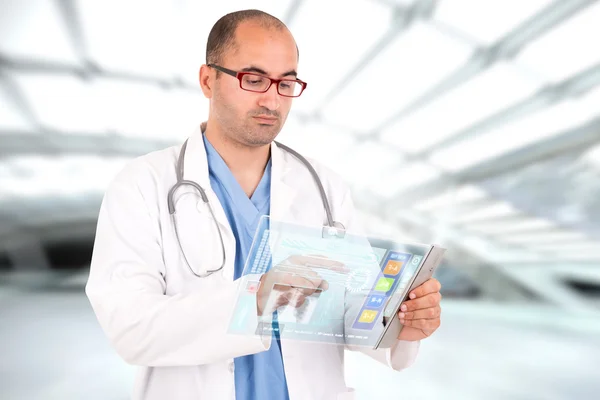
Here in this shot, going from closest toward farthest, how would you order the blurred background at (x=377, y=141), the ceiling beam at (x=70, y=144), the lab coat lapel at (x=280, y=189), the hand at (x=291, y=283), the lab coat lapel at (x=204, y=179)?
1. the hand at (x=291, y=283)
2. the lab coat lapel at (x=204, y=179)
3. the lab coat lapel at (x=280, y=189)
4. the blurred background at (x=377, y=141)
5. the ceiling beam at (x=70, y=144)

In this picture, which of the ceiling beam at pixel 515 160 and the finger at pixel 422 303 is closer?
the finger at pixel 422 303

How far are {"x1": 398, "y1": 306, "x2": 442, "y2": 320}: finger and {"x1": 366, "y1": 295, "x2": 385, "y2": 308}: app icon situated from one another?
0.04 m

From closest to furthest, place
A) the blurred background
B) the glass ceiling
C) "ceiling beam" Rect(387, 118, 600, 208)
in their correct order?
the blurred background < the glass ceiling < "ceiling beam" Rect(387, 118, 600, 208)

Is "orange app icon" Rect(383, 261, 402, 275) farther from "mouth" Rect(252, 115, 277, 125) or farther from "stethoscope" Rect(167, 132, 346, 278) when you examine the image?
"mouth" Rect(252, 115, 277, 125)

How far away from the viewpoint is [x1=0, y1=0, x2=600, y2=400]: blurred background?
3.70m

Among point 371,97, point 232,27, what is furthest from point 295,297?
point 371,97

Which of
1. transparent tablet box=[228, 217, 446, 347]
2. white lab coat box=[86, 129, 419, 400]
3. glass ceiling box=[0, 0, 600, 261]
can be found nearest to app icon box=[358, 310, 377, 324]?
transparent tablet box=[228, 217, 446, 347]

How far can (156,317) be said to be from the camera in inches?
35.6

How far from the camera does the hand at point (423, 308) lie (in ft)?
3.31

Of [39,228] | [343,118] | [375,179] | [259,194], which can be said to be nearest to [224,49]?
[259,194]

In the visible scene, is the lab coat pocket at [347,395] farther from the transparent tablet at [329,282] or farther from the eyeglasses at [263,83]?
the eyeglasses at [263,83]

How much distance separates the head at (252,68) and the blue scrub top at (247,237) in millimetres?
94

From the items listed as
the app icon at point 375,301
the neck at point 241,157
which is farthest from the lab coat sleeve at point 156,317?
the neck at point 241,157

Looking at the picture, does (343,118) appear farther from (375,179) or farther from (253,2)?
(253,2)
